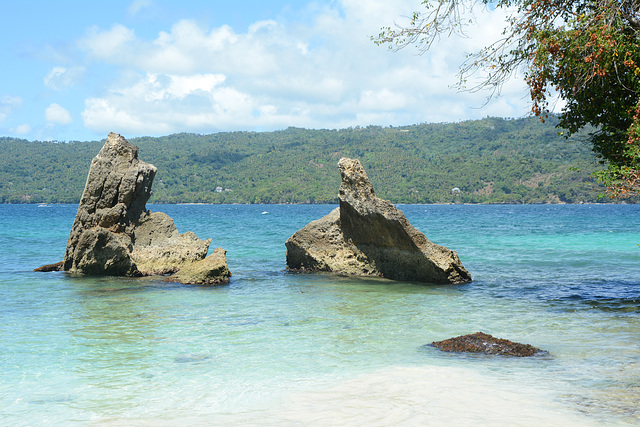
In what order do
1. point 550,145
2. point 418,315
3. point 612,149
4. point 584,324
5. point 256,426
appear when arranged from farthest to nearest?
point 550,145 → point 612,149 → point 418,315 → point 584,324 → point 256,426

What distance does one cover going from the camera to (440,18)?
1137 cm

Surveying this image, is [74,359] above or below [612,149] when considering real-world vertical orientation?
below

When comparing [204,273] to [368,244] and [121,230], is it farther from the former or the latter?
[368,244]

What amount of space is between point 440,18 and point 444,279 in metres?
7.04

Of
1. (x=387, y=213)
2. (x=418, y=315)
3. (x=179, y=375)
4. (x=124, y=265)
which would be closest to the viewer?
(x=179, y=375)

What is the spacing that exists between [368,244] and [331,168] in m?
147

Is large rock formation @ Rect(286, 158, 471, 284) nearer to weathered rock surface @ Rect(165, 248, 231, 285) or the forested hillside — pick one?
weathered rock surface @ Rect(165, 248, 231, 285)

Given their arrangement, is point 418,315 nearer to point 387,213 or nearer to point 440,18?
point 387,213

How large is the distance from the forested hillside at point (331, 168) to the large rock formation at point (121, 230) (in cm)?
11821

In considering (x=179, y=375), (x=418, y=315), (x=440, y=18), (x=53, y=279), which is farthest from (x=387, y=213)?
(x=53, y=279)

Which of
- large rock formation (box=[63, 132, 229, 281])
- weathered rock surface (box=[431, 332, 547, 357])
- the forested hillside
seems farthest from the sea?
the forested hillside

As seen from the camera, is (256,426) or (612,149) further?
(612,149)

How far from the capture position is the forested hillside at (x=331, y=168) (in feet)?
446

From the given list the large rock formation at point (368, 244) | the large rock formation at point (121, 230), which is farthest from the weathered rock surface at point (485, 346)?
the large rock formation at point (121, 230)
